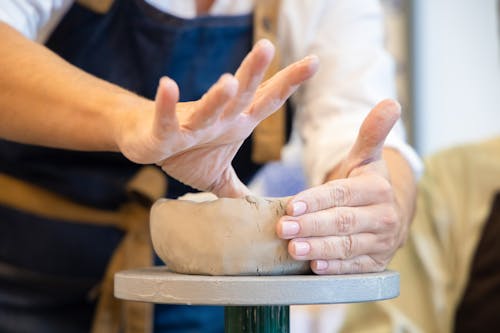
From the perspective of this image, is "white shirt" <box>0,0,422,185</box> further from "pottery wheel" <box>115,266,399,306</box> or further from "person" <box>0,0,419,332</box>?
"pottery wheel" <box>115,266,399,306</box>

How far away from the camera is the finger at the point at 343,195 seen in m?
0.62

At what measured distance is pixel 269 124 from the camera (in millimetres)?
1003

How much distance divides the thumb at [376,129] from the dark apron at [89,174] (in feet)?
1.06

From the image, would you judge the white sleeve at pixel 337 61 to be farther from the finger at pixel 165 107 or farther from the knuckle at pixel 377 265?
the finger at pixel 165 107

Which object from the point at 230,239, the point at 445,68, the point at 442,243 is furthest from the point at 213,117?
the point at 445,68

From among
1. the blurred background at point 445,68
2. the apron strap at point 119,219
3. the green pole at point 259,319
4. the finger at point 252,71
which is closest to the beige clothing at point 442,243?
the blurred background at point 445,68

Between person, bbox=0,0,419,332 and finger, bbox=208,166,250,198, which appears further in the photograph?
person, bbox=0,0,419,332

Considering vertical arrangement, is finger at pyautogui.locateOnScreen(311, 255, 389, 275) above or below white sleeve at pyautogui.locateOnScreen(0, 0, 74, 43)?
below

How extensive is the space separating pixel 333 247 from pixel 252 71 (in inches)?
7.7

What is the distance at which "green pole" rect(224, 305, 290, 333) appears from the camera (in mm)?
613

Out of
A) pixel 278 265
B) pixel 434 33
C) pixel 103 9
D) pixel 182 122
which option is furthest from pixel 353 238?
pixel 434 33

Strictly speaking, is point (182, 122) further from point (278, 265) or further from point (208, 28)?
point (208, 28)

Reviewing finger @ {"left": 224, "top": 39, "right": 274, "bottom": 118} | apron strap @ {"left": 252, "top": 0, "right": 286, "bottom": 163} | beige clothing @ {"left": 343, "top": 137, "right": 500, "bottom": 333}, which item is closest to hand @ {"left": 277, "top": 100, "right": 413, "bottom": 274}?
finger @ {"left": 224, "top": 39, "right": 274, "bottom": 118}

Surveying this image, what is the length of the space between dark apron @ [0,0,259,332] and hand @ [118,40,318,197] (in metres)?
0.34
